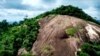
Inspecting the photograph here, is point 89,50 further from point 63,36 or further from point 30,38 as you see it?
point 30,38

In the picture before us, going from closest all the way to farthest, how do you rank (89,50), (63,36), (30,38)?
1. (89,50)
2. (63,36)
3. (30,38)

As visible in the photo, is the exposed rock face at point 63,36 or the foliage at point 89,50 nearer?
the foliage at point 89,50

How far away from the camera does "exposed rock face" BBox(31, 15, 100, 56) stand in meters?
44.8

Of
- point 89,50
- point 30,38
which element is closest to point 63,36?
point 89,50

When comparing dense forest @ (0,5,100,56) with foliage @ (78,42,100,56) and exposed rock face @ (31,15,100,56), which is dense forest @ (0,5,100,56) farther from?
exposed rock face @ (31,15,100,56)

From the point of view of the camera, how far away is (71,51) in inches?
1740

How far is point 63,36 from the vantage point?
47.0 m

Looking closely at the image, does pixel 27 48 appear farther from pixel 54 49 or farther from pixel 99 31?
pixel 99 31

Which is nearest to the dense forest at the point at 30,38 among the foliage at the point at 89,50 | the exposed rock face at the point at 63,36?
the foliage at the point at 89,50

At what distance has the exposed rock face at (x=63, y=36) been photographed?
147ft

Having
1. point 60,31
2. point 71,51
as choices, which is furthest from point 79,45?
point 60,31

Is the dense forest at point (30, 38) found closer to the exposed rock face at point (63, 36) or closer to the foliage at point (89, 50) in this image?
the foliage at point (89, 50)

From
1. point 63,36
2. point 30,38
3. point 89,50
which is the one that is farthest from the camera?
point 30,38

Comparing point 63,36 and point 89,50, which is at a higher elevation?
point 63,36
